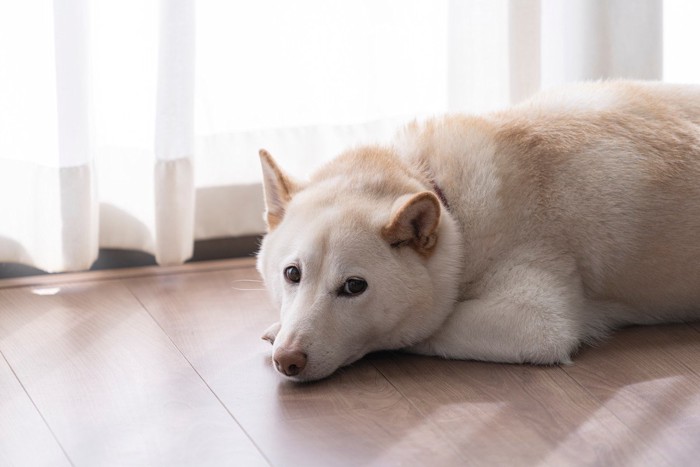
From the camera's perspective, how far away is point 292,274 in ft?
7.59

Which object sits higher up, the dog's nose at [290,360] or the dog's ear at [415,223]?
the dog's ear at [415,223]

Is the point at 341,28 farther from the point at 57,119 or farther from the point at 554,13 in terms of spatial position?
the point at 57,119

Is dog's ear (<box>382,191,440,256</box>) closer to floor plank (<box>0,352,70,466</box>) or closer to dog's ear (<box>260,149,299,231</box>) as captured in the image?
dog's ear (<box>260,149,299,231</box>)

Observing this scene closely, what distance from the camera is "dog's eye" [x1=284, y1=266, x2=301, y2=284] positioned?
2307mm

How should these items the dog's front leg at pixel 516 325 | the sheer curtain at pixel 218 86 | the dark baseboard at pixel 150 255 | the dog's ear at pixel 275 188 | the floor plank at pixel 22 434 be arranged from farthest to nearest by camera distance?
the dark baseboard at pixel 150 255 → the sheer curtain at pixel 218 86 → the dog's ear at pixel 275 188 → the dog's front leg at pixel 516 325 → the floor plank at pixel 22 434

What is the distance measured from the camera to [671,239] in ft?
8.03

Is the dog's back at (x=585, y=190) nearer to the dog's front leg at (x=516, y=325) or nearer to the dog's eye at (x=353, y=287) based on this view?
the dog's front leg at (x=516, y=325)

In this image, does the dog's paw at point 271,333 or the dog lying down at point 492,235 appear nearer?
the dog lying down at point 492,235

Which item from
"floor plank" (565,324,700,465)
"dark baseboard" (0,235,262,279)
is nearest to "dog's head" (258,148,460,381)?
"floor plank" (565,324,700,465)

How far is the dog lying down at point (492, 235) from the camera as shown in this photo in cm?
227

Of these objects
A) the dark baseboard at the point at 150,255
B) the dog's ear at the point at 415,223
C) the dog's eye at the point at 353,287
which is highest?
the dog's ear at the point at 415,223

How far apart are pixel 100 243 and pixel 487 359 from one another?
1.19 metres

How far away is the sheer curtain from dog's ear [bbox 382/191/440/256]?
0.50 m

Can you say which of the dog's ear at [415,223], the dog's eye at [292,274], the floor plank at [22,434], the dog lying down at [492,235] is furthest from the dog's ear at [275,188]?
the floor plank at [22,434]
